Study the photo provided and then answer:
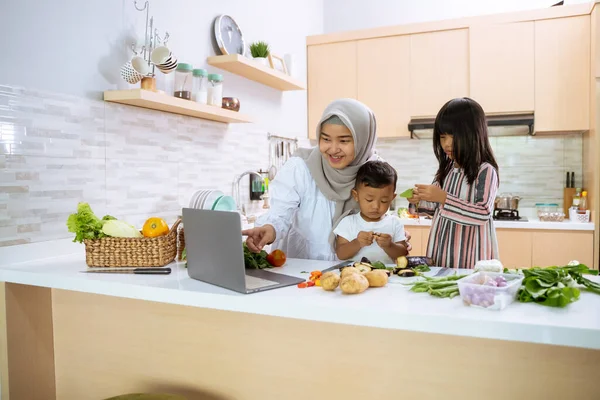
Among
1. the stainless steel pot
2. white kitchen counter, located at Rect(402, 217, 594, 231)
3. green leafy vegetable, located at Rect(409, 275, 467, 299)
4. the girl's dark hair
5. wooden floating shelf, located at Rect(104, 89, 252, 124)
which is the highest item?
wooden floating shelf, located at Rect(104, 89, 252, 124)

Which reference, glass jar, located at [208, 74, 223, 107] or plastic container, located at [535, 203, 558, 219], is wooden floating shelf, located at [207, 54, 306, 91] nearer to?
glass jar, located at [208, 74, 223, 107]

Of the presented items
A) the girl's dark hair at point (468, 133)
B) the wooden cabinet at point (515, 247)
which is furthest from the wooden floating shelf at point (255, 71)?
the wooden cabinet at point (515, 247)

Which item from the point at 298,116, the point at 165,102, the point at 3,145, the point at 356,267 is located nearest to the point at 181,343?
the point at 356,267

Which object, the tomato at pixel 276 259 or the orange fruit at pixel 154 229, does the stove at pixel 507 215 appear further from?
the orange fruit at pixel 154 229

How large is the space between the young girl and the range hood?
1.79 meters

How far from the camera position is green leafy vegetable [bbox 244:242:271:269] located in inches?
66.7

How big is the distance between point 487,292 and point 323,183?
45.3 inches

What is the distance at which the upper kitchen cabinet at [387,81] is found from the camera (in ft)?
13.8

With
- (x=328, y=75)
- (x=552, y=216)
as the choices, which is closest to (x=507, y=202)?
(x=552, y=216)

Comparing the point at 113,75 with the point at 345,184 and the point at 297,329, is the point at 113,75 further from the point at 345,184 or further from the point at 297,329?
the point at 297,329

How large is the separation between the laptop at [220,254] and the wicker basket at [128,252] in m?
0.23

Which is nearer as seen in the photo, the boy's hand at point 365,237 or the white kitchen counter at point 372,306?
the white kitchen counter at point 372,306

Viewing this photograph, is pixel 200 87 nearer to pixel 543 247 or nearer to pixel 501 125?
pixel 501 125

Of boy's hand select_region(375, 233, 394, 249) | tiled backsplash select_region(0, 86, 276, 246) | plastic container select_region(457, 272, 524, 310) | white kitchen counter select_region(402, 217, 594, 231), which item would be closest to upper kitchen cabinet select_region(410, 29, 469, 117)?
white kitchen counter select_region(402, 217, 594, 231)
